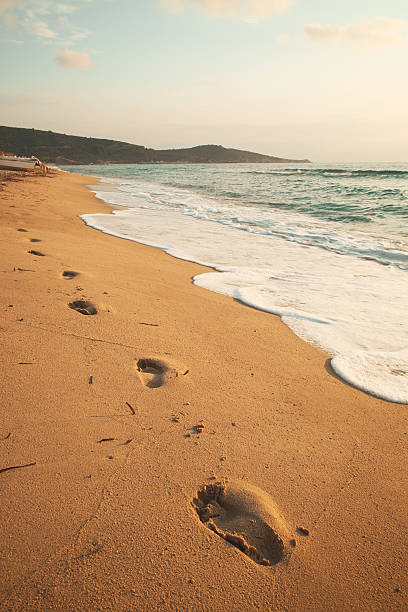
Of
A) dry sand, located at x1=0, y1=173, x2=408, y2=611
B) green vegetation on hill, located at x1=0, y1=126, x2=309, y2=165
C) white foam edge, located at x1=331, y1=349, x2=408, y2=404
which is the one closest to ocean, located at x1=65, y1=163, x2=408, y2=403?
white foam edge, located at x1=331, y1=349, x2=408, y2=404

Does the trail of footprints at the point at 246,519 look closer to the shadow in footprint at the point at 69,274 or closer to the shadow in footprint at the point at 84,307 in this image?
the shadow in footprint at the point at 84,307

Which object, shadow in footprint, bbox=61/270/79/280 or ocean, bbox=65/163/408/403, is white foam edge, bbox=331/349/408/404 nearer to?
ocean, bbox=65/163/408/403

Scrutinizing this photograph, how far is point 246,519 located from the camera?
1.21 m

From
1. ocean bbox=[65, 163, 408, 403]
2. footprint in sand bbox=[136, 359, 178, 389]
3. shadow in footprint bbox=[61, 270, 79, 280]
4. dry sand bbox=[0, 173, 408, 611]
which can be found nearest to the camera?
dry sand bbox=[0, 173, 408, 611]

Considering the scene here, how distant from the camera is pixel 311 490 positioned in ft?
4.35

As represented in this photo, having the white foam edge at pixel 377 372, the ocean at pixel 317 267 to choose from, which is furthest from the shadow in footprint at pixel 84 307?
the white foam edge at pixel 377 372

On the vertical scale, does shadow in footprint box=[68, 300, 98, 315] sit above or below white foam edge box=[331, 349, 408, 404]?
above

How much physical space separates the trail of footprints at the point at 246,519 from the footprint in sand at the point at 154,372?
26.6 inches

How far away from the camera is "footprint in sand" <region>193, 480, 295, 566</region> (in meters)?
1.12

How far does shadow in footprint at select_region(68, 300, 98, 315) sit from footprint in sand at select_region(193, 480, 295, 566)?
63.4 inches

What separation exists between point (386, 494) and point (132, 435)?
3.41ft

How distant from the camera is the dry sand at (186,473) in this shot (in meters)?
0.99

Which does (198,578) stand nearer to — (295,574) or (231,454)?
(295,574)

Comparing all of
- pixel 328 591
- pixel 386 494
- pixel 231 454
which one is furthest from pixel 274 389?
pixel 328 591
